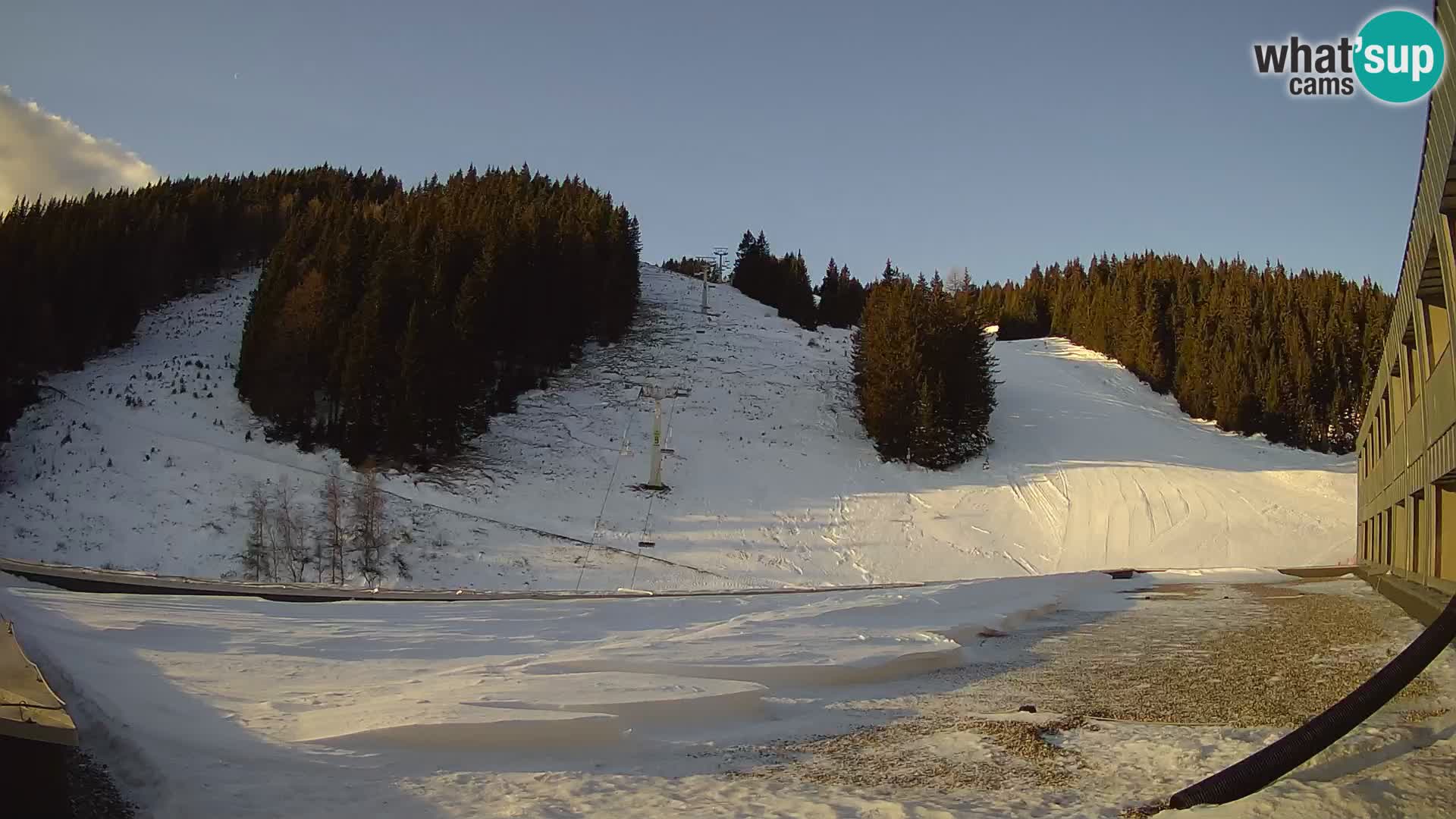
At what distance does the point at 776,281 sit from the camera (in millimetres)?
75000

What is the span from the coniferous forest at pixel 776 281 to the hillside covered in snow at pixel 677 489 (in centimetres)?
2581

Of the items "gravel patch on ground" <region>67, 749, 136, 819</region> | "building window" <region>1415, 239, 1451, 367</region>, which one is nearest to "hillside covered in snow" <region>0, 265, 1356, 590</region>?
"building window" <region>1415, 239, 1451, 367</region>

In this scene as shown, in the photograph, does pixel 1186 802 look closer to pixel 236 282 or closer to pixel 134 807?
pixel 134 807

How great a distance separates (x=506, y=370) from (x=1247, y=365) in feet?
120

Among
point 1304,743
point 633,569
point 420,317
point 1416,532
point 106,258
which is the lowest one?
point 633,569

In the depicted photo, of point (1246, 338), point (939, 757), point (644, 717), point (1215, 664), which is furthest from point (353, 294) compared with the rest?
point (1246, 338)

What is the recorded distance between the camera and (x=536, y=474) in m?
31.5

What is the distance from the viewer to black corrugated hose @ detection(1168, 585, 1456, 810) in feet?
13.8

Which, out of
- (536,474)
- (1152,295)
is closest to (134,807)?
(536,474)

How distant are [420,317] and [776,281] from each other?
46.7 metres

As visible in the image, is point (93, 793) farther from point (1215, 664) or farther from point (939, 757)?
point (1215, 664)

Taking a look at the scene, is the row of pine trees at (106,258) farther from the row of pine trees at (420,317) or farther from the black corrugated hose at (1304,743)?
the black corrugated hose at (1304,743)

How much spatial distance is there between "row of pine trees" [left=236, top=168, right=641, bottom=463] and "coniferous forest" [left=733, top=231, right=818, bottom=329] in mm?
19097

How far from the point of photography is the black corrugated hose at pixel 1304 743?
4199 millimetres
